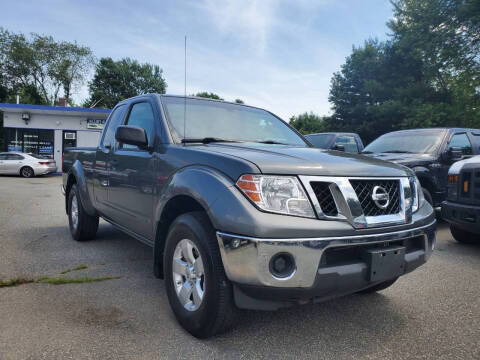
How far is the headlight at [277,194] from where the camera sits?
6.92 feet

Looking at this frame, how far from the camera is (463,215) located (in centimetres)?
445

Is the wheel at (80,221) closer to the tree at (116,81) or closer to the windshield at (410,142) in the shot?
the windshield at (410,142)

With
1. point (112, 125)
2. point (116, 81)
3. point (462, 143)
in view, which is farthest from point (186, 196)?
point (116, 81)

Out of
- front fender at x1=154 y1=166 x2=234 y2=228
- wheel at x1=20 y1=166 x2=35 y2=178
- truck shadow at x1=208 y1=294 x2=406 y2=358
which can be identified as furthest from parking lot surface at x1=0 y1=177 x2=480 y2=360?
wheel at x1=20 y1=166 x2=35 y2=178

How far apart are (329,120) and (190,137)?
31.3 meters

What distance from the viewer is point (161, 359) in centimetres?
218

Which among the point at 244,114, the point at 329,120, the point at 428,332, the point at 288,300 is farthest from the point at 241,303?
the point at 329,120

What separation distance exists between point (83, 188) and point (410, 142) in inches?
223

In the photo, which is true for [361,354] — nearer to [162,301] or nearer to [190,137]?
[162,301]

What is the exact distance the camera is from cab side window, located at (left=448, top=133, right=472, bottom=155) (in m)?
6.71

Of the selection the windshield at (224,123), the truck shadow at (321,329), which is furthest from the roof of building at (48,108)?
the truck shadow at (321,329)

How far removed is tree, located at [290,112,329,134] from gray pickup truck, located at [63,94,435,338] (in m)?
35.1

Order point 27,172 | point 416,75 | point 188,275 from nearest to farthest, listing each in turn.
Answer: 1. point 188,275
2. point 27,172
3. point 416,75

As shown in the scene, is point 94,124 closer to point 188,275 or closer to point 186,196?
point 186,196
